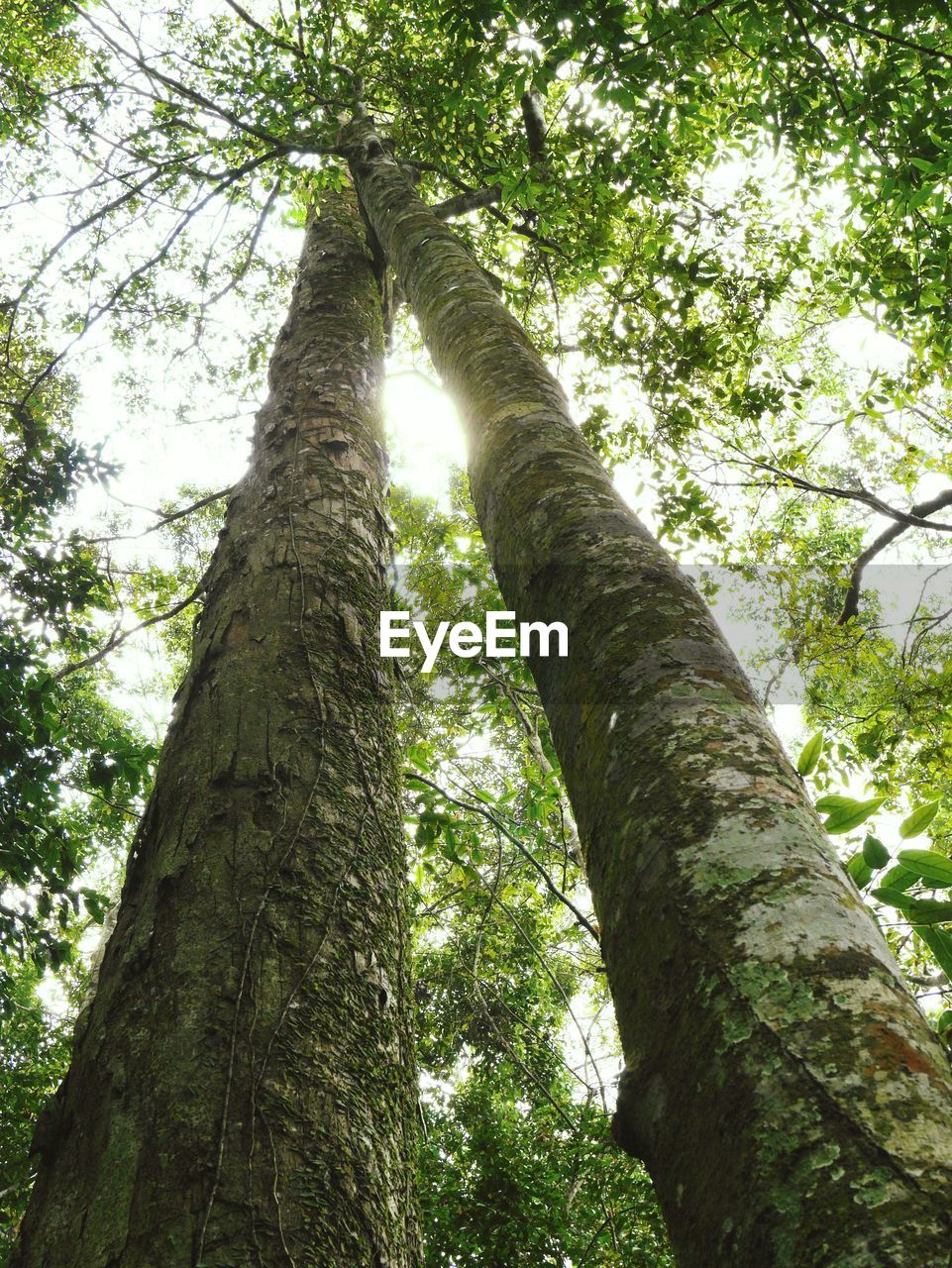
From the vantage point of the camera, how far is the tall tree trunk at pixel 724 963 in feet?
2.09

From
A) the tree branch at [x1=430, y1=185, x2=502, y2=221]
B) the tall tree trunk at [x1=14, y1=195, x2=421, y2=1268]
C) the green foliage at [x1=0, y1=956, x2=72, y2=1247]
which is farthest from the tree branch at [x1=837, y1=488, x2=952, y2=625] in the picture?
the green foliage at [x1=0, y1=956, x2=72, y2=1247]

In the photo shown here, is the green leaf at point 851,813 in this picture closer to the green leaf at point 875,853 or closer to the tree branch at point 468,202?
the green leaf at point 875,853

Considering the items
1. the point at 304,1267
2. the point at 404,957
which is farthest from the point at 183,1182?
the point at 404,957

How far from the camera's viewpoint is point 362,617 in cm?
238

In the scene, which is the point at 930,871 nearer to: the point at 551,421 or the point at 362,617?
the point at 551,421

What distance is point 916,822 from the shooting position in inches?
58.2

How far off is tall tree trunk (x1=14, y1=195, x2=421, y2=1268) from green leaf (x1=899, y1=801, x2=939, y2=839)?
1013 mm

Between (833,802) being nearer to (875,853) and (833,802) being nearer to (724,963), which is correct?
(875,853)

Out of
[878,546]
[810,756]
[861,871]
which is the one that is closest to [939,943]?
[861,871]

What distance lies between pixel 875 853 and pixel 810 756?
21cm

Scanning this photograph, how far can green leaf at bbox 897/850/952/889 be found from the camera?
129 cm

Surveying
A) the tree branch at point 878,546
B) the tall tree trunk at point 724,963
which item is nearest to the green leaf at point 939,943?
the tall tree trunk at point 724,963

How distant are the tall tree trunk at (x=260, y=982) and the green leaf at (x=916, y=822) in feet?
3.32

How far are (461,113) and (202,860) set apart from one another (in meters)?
5.33
